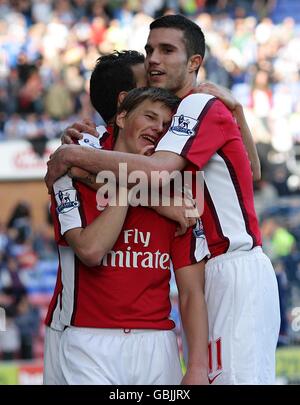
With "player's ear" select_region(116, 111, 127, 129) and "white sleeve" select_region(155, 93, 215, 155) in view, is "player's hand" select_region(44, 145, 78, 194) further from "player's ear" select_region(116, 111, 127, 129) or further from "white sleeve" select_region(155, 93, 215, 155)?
"white sleeve" select_region(155, 93, 215, 155)

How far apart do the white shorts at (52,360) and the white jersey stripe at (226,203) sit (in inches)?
33.9

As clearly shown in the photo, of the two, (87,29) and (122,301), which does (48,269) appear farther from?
(122,301)

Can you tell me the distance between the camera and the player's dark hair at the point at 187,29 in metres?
4.77

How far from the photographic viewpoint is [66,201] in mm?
4109

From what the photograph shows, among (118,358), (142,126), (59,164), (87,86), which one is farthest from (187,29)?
(87,86)

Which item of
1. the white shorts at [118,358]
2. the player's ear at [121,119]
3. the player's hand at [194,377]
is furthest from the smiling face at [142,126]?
the player's hand at [194,377]

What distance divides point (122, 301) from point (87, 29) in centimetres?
1465

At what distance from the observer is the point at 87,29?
18.2m

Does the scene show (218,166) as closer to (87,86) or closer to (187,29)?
(187,29)

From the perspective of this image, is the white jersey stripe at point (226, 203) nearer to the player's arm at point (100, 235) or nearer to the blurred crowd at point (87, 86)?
the player's arm at point (100, 235)

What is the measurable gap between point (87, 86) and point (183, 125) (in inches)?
512

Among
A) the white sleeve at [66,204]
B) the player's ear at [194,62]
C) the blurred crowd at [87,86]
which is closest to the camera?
the white sleeve at [66,204]

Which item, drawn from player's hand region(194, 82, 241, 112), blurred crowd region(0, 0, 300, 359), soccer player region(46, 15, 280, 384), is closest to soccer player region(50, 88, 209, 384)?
soccer player region(46, 15, 280, 384)
